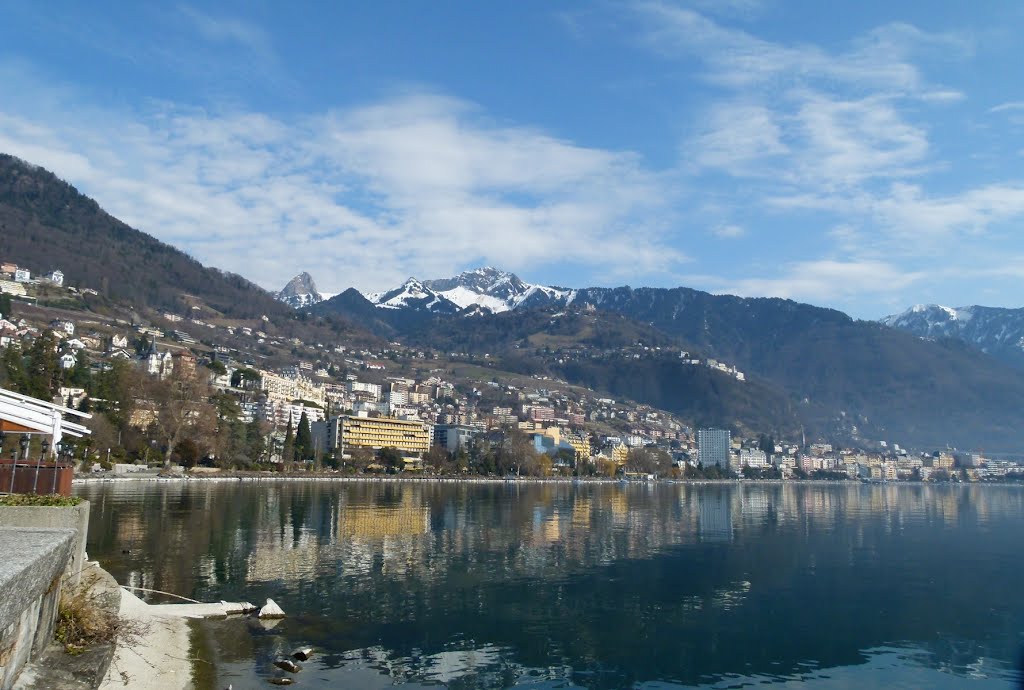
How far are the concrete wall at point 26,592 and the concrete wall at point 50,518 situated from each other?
1.40 meters

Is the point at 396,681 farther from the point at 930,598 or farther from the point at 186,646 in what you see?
the point at 930,598

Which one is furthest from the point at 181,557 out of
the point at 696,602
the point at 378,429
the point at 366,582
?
the point at 378,429

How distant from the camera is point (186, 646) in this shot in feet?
55.4

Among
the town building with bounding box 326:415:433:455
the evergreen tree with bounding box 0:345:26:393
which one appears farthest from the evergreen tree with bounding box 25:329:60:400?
the town building with bounding box 326:415:433:455

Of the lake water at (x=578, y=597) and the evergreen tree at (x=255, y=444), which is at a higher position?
the evergreen tree at (x=255, y=444)

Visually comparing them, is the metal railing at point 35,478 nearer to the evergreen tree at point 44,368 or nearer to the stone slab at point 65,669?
the stone slab at point 65,669

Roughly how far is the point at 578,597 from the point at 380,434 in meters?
115

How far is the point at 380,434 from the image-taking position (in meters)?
137

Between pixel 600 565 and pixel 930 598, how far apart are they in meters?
11.8

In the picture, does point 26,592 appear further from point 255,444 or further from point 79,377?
point 255,444

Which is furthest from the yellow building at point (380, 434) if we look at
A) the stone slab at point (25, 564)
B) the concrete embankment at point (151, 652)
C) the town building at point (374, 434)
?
the stone slab at point (25, 564)

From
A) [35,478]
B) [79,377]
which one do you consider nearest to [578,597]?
[35,478]

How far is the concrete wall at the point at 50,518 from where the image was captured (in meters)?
11.1

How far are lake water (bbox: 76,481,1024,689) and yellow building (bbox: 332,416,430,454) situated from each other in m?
82.0
